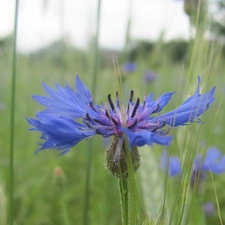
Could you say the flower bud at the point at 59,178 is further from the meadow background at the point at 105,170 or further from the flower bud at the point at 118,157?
the flower bud at the point at 118,157

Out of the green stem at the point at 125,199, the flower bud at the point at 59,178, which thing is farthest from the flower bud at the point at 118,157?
the flower bud at the point at 59,178

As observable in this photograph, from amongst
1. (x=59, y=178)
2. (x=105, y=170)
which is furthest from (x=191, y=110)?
(x=105, y=170)

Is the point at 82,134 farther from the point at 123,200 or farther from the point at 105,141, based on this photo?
the point at 105,141

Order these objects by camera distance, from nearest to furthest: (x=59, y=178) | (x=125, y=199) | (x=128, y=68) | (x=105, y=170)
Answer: (x=125, y=199)
(x=59, y=178)
(x=105, y=170)
(x=128, y=68)

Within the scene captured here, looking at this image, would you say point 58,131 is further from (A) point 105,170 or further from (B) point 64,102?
(A) point 105,170

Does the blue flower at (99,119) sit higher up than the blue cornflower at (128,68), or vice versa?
the blue cornflower at (128,68)

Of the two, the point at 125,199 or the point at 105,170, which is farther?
the point at 105,170

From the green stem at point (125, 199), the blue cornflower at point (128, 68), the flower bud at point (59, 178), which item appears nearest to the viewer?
the green stem at point (125, 199)
